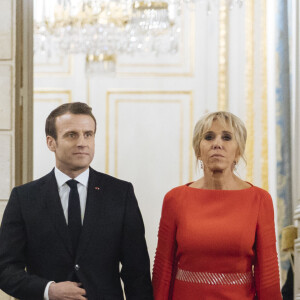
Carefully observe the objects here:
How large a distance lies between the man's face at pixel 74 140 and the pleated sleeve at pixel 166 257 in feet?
1.19

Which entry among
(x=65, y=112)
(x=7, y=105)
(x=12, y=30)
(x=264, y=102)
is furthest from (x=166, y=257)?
(x=264, y=102)

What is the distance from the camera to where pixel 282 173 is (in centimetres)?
356

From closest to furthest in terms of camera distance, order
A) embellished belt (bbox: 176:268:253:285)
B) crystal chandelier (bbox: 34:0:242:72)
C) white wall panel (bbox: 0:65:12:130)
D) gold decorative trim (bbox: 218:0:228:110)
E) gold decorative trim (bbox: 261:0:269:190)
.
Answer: embellished belt (bbox: 176:268:253:285)
white wall panel (bbox: 0:65:12:130)
crystal chandelier (bbox: 34:0:242:72)
gold decorative trim (bbox: 261:0:269:190)
gold decorative trim (bbox: 218:0:228:110)

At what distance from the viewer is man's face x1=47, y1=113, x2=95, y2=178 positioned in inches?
86.4

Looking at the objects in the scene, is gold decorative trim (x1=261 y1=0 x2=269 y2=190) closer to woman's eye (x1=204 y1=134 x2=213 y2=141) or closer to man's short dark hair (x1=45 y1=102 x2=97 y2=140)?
woman's eye (x1=204 y1=134 x2=213 y2=141)

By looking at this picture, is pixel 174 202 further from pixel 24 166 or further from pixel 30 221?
pixel 24 166

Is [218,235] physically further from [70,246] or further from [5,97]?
[5,97]

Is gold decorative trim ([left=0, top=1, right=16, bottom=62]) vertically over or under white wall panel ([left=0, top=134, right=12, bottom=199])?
over

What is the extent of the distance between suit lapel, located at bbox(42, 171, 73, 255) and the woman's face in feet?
1.73

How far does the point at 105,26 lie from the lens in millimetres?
4871

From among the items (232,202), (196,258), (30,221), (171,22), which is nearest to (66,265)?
(30,221)

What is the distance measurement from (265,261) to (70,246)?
0.67 meters

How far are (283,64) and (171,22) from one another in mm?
1285

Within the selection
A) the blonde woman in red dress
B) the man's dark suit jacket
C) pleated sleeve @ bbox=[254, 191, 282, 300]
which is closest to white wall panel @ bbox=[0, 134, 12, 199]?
the man's dark suit jacket
